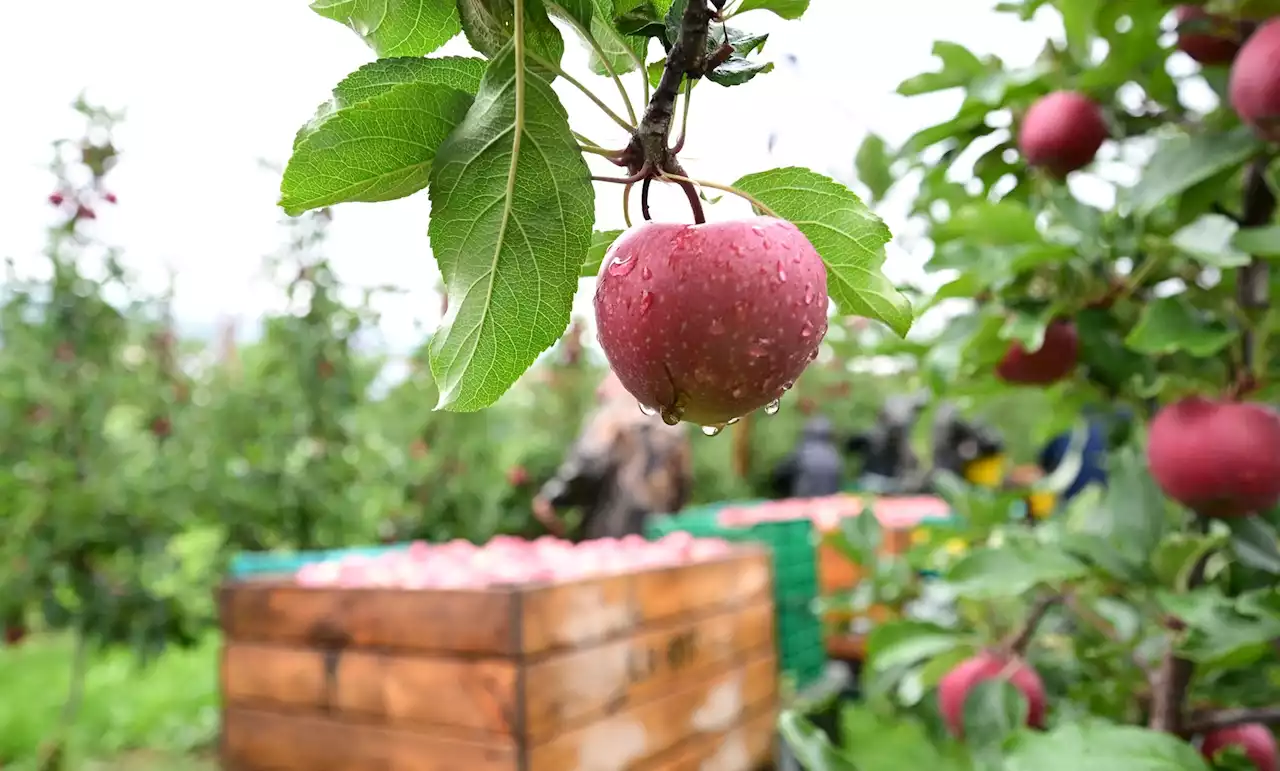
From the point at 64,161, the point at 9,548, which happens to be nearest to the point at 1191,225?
the point at 9,548

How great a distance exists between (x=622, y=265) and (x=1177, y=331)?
538mm

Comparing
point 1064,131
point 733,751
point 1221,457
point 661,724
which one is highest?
point 1064,131

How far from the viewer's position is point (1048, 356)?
0.74 metres

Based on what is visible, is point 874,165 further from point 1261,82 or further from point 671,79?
point 671,79

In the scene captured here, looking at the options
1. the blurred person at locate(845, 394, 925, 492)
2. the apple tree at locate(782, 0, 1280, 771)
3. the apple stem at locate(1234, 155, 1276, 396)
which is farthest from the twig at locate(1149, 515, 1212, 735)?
the blurred person at locate(845, 394, 925, 492)

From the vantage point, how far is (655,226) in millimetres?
223

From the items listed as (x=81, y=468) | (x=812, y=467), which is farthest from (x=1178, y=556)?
(x=812, y=467)

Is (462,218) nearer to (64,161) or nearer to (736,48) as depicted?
(736,48)

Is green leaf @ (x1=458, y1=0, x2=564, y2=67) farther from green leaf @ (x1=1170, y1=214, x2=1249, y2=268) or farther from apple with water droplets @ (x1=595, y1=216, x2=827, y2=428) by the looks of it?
green leaf @ (x1=1170, y1=214, x2=1249, y2=268)

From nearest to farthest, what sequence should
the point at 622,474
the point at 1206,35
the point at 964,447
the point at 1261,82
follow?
the point at 1261,82
the point at 1206,35
the point at 622,474
the point at 964,447

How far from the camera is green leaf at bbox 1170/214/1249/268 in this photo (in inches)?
22.4

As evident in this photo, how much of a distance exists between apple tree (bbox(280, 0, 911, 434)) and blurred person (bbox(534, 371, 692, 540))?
2.23 meters

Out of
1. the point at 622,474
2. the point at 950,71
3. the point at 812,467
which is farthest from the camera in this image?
the point at 812,467

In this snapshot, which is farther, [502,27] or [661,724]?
[661,724]
